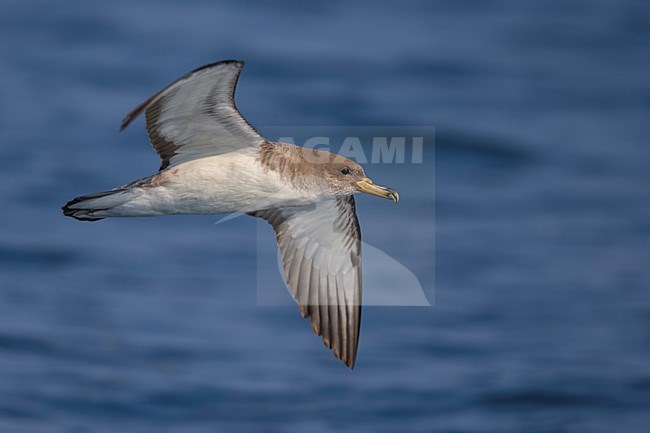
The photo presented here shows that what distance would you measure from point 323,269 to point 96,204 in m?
2.94

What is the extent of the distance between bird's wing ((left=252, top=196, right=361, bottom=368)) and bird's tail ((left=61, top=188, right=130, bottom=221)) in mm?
2126

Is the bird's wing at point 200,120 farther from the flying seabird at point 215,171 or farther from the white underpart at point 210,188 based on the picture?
the white underpart at point 210,188

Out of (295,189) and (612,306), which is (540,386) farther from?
(295,189)

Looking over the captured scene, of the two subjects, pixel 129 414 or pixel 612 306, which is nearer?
pixel 129 414

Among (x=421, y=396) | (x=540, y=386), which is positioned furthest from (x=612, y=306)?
(x=421, y=396)

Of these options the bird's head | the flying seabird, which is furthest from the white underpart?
the bird's head

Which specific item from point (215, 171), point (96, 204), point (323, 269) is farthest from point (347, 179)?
point (96, 204)

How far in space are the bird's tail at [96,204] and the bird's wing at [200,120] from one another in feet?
2.35

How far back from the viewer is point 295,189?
1365 centimetres

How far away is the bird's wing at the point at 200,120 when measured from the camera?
12.7 metres

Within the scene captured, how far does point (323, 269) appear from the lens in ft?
50.2

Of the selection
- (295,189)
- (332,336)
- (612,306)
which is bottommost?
(332,336)

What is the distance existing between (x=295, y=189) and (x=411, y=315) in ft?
66.1

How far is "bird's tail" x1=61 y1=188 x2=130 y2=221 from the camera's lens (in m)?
13.4
